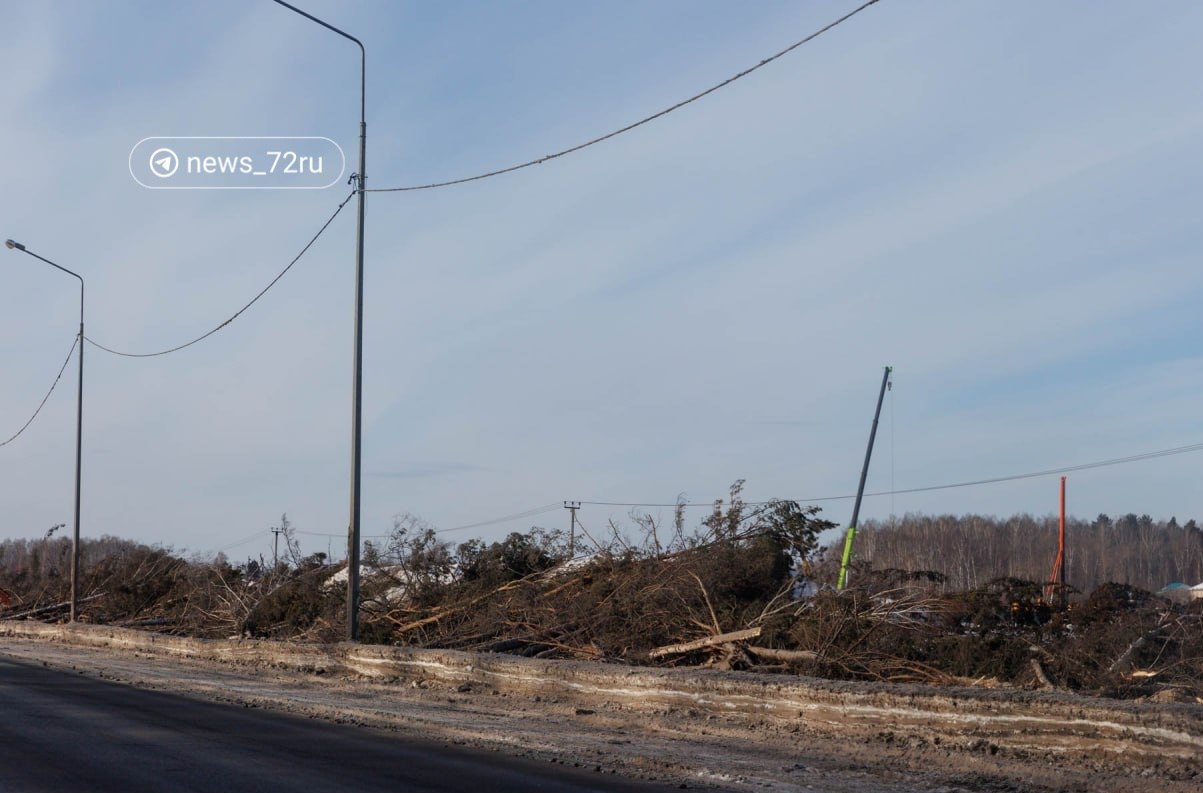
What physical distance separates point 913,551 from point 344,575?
31742mm

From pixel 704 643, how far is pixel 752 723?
9.51 feet

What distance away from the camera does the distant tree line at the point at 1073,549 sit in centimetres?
4184

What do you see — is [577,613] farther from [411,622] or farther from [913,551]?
[913,551]

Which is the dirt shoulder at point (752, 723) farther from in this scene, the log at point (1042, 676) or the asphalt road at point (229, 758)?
the log at point (1042, 676)

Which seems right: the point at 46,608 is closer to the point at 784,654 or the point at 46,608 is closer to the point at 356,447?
the point at 356,447

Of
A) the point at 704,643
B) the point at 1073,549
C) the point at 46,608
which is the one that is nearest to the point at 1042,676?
the point at 704,643

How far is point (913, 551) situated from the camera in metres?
49.4

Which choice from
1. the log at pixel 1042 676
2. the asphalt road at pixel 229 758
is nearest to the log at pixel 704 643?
the log at pixel 1042 676

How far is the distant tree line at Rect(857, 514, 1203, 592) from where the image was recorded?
4184cm

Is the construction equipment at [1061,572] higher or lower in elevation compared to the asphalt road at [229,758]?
higher

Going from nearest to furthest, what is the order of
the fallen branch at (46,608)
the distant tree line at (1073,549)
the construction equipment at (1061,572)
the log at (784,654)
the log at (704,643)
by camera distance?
the log at (784,654) → the construction equipment at (1061,572) → the log at (704,643) → the fallen branch at (46,608) → the distant tree line at (1073,549)

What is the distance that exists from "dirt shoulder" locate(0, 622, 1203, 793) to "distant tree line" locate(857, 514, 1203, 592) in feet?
83.4

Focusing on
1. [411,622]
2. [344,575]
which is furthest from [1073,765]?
[344,575]

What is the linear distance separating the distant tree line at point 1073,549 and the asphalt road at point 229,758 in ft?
95.8
